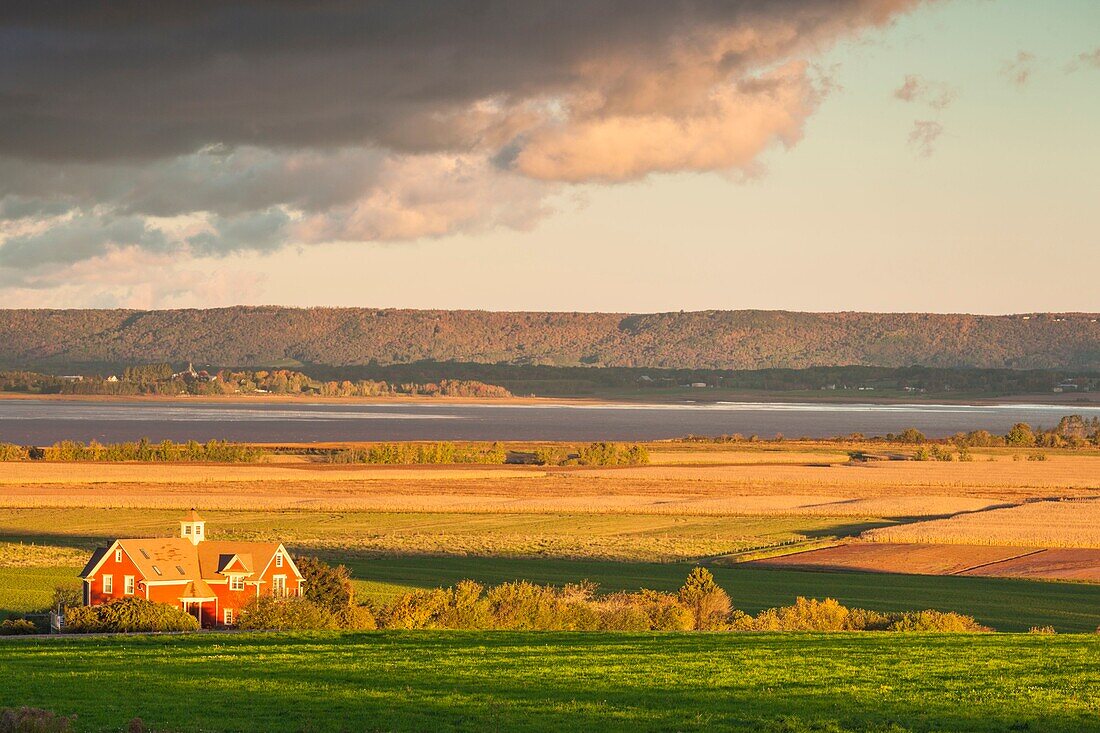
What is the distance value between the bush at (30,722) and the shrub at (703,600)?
75.6 feet

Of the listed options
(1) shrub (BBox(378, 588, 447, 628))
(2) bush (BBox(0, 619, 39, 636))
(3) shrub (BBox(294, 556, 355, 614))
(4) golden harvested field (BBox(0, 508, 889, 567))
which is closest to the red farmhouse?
(3) shrub (BBox(294, 556, 355, 614))

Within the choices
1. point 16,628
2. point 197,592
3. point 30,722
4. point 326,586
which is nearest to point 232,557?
point 197,592

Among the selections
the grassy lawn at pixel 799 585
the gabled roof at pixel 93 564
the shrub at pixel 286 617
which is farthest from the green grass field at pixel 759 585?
the shrub at pixel 286 617

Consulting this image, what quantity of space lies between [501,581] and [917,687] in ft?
90.2

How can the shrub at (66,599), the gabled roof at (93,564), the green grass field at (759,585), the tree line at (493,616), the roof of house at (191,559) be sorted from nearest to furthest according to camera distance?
the tree line at (493,616)
the shrub at (66,599)
the gabled roof at (93,564)
the roof of house at (191,559)
the green grass field at (759,585)

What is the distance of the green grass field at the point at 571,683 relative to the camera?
63.2 feet

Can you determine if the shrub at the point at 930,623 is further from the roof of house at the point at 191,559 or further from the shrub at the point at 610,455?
the shrub at the point at 610,455

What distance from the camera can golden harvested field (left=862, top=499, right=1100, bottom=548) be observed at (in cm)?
6419

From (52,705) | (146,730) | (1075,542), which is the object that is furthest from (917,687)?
(1075,542)

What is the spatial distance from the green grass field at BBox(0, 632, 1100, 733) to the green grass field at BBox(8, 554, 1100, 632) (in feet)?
49.7

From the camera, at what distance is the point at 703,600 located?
3966 cm

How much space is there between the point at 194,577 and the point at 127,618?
5.78 metres

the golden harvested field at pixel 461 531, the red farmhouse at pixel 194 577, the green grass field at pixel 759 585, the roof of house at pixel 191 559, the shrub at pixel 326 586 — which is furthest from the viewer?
the golden harvested field at pixel 461 531

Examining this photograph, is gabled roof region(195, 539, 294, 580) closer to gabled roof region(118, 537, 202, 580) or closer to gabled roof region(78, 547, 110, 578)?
gabled roof region(118, 537, 202, 580)
